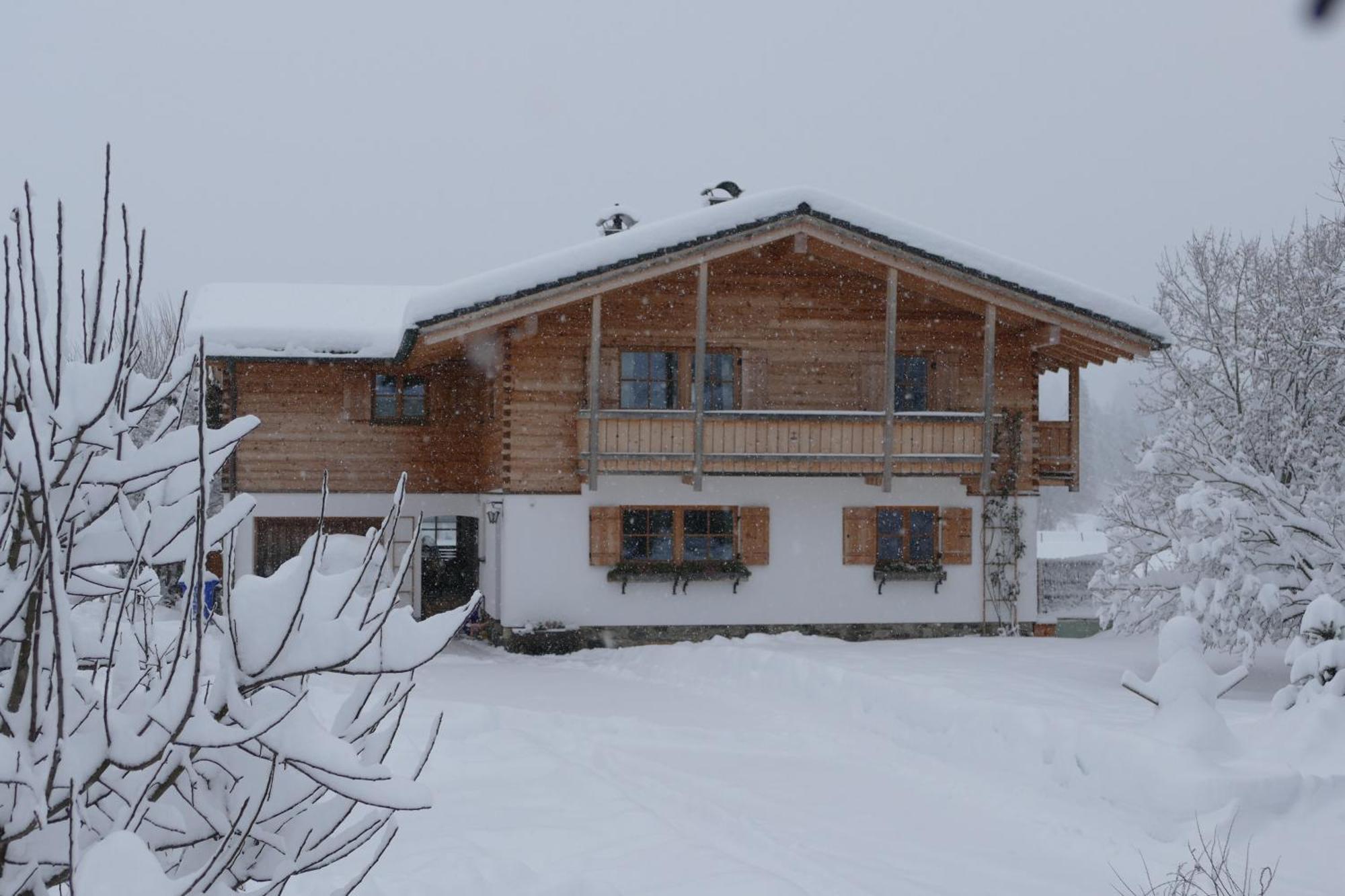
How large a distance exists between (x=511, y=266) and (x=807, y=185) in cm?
449

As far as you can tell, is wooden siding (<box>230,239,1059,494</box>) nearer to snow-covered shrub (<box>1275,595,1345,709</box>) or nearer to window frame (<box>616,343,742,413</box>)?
window frame (<box>616,343,742,413</box>)

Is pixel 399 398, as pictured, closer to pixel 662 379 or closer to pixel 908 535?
pixel 662 379

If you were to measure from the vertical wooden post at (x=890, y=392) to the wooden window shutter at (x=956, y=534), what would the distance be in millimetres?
1900

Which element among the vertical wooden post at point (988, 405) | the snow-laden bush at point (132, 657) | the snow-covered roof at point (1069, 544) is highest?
the vertical wooden post at point (988, 405)

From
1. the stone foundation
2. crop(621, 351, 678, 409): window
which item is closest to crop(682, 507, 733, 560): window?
the stone foundation

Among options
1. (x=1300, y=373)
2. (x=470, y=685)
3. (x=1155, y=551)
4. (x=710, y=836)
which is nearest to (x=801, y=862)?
(x=710, y=836)

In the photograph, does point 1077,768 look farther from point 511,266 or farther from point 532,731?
point 511,266

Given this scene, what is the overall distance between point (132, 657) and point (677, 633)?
1542 centimetres

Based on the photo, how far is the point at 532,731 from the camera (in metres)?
10.2

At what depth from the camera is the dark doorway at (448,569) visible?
75.3ft

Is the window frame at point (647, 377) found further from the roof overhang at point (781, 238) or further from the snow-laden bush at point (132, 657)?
the snow-laden bush at point (132, 657)

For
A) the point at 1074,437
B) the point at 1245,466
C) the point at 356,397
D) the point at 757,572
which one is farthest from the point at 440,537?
the point at 1245,466

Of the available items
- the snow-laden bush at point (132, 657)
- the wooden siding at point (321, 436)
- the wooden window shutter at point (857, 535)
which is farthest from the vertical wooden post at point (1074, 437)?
the snow-laden bush at point (132, 657)

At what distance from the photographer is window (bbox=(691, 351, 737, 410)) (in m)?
18.3
